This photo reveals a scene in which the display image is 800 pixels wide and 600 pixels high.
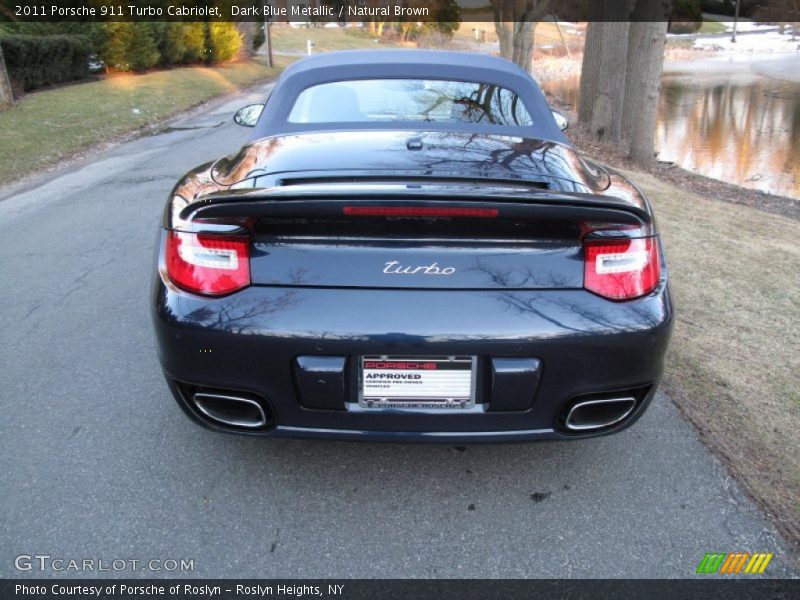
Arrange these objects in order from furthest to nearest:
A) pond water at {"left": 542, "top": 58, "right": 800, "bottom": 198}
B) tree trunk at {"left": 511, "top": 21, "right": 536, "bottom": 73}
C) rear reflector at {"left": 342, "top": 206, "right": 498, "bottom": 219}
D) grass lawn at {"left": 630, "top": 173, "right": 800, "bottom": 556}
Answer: tree trunk at {"left": 511, "top": 21, "right": 536, "bottom": 73}, pond water at {"left": 542, "top": 58, "right": 800, "bottom": 198}, grass lawn at {"left": 630, "top": 173, "right": 800, "bottom": 556}, rear reflector at {"left": 342, "top": 206, "right": 498, "bottom": 219}

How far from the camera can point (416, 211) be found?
202cm

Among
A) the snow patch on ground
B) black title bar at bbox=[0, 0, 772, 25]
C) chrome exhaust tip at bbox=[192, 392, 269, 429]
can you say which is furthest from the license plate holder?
the snow patch on ground

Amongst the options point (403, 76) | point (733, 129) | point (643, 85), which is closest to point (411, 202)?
point (403, 76)

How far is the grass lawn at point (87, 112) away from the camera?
10.5 meters

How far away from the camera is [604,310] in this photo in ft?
6.99

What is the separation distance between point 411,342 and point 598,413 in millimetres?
762

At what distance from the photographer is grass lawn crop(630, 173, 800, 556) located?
8.80ft

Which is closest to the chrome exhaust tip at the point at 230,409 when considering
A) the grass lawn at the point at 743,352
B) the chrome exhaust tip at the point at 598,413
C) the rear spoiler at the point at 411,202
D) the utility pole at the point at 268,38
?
the rear spoiler at the point at 411,202

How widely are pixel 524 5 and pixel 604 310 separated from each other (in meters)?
22.8

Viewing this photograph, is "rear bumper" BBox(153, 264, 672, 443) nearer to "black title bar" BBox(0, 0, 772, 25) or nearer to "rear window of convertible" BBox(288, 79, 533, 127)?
"rear window of convertible" BBox(288, 79, 533, 127)

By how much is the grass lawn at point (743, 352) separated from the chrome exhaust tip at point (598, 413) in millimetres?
687

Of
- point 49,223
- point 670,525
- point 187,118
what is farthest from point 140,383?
point 187,118

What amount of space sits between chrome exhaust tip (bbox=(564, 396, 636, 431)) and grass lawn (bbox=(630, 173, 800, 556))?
2.26 ft
